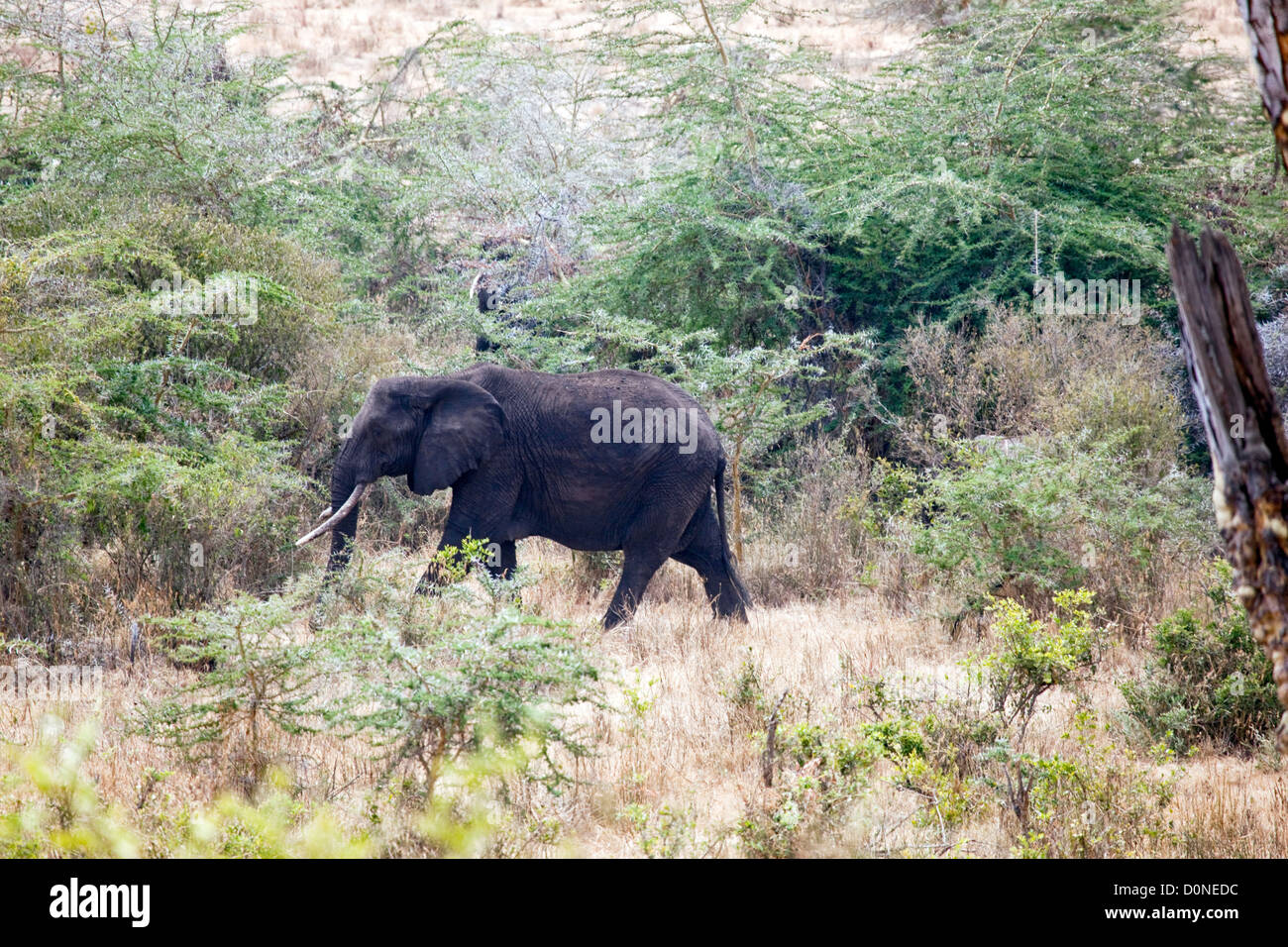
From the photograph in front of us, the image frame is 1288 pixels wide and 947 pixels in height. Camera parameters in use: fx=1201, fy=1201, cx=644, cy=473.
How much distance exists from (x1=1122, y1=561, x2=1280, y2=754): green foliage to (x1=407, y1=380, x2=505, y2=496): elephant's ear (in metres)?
4.81

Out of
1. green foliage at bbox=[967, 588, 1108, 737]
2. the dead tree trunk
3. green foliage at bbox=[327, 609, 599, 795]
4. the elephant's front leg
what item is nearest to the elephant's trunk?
the elephant's front leg

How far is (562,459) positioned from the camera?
30.7ft

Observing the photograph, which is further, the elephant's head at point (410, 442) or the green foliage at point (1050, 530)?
the elephant's head at point (410, 442)

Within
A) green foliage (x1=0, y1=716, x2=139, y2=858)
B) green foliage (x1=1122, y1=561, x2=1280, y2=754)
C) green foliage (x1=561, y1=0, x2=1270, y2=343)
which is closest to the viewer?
green foliage (x1=0, y1=716, x2=139, y2=858)

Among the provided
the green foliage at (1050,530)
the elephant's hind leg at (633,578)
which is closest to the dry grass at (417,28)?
the green foliage at (1050,530)

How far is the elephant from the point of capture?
9055 mm

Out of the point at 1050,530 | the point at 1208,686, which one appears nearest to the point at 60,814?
the point at 1208,686

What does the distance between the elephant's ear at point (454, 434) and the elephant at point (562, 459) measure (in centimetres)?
1

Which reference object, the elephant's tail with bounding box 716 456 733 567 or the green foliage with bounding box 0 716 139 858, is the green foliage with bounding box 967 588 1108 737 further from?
the green foliage with bounding box 0 716 139 858

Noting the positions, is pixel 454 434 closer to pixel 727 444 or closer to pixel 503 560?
pixel 503 560

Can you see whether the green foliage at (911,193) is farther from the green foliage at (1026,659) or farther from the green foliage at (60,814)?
the green foliage at (60,814)

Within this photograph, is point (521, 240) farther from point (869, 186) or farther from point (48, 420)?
point (48, 420)

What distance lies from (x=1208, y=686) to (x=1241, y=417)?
3.61 m

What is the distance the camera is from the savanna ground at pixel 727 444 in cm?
515
